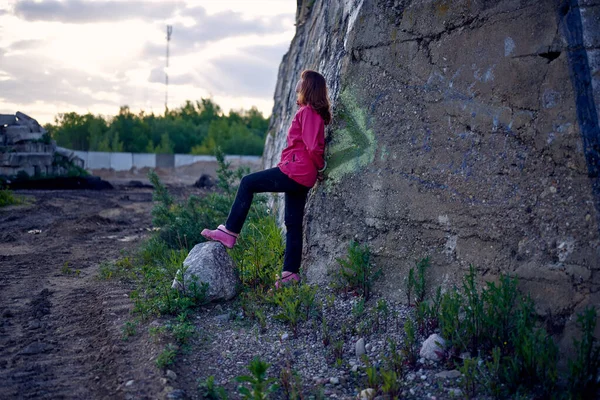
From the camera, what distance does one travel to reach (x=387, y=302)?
424cm

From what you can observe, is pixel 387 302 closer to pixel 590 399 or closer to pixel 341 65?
pixel 590 399

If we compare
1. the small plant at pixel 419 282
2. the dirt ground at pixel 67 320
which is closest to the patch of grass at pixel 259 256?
the dirt ground at pixel 67 320

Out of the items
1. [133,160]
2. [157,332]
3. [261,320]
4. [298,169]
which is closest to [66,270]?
[157,332]

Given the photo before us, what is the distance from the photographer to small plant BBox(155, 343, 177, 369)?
3531 mm

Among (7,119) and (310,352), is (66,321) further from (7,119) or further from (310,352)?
(7,119)

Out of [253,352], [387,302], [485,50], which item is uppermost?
[485,50]

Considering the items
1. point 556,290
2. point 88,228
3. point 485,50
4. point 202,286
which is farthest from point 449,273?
point 88,228

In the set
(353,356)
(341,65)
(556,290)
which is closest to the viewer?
(556,290)

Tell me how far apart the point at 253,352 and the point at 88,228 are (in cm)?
663

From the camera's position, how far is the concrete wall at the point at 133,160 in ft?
101

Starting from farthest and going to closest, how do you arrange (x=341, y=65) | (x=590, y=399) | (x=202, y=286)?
(x=341, y=65) < (x=202, y=286) < (x=590, y=399)

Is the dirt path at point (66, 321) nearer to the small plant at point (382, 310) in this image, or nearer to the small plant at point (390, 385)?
the small plant at point (390, 385)

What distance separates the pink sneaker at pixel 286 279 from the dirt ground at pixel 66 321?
3.97 feet

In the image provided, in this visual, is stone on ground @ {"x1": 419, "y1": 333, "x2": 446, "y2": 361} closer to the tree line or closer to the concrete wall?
the concrete wall
